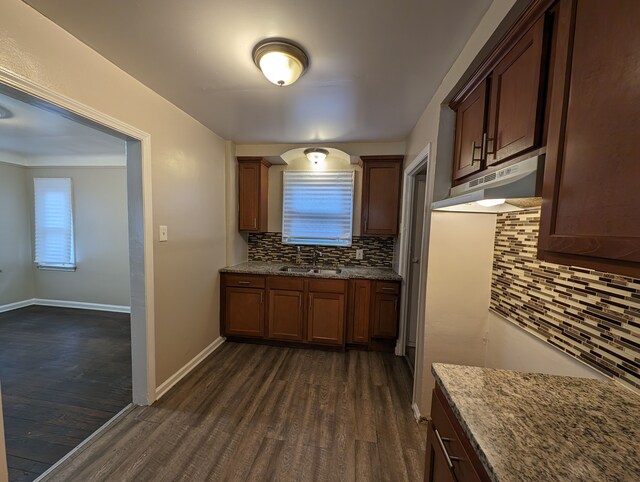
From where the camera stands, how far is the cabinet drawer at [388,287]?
2695 mm

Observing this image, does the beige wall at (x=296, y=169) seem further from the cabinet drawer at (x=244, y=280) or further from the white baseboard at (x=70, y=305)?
the white baseboard at (x=70, y=305)

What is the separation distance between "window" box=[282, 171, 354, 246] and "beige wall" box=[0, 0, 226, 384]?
85 cm

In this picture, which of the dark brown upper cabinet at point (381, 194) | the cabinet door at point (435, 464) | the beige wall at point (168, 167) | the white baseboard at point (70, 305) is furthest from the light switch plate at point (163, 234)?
the white baseboard at point (70, 305)

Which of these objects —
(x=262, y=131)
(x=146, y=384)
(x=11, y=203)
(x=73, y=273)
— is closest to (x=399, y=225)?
(x=262, y=131)

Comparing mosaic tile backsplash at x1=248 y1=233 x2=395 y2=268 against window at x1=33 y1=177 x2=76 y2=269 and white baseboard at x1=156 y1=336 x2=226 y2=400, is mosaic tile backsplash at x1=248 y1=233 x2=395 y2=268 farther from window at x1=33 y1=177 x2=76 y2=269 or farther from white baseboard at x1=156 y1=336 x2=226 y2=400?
window at x1=33 y1=177 x2=76 y2=269

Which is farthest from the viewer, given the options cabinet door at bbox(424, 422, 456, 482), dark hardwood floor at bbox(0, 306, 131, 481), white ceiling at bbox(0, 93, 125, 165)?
white ceiling at bbox(0, 93, 125, 165)

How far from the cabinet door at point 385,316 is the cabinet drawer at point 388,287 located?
0.05m

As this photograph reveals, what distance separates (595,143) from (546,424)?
0.78 meters

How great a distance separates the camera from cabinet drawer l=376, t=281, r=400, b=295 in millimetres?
2695

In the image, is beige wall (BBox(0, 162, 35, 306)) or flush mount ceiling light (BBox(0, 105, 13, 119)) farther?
beige wall (BBox(0, 162, 35, 306))

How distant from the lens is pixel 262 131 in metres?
2.59

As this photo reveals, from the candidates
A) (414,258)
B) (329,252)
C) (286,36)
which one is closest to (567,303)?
(414,258)

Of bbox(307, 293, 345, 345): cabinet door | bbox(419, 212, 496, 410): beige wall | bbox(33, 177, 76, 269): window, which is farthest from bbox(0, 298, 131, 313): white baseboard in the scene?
bbox(419, 212, 496, 410): beige wall

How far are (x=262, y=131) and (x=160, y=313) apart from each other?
6.53 feet
